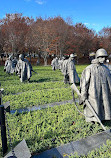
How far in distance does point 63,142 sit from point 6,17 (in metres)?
28.8

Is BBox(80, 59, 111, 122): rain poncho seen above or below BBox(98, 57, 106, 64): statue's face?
below

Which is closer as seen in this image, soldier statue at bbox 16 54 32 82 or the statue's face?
the statue's face

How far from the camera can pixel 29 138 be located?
317cm

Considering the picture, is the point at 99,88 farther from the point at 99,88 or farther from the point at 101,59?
the point at 101,59

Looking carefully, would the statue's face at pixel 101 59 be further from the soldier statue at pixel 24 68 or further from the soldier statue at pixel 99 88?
the soldier statue at pixel 24 68

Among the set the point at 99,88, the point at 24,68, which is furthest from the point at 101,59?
the point at 24,68

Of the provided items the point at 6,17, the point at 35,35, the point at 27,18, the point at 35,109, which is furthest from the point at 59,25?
the point at 35,109

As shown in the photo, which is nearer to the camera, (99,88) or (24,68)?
(99,88)

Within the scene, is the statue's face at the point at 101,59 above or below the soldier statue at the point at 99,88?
above

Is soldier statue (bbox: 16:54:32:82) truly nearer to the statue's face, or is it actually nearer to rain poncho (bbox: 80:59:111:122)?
rain poncho (bbox: 80:59:111:122)

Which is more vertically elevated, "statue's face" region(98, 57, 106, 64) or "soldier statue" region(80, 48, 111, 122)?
"statue's face" region(98, 57, 106, 64)

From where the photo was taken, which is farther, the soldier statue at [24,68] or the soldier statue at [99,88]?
the soldier statue at [24,68]

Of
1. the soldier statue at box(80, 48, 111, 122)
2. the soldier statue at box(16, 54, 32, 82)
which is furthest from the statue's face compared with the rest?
the soldier statue at box(16, 54, 32, 82)

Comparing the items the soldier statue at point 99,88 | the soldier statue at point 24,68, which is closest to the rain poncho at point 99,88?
the soldier statue at point 99,88
